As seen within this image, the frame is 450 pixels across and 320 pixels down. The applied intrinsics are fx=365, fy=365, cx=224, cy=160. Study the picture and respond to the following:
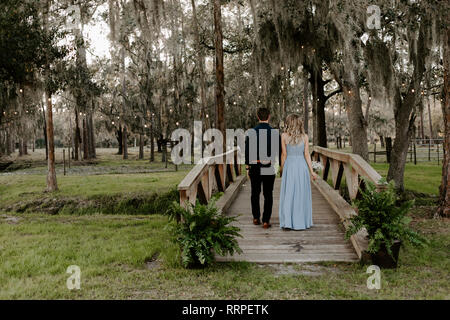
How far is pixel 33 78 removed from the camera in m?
11.2

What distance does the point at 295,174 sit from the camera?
5.38m

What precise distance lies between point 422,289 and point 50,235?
6.17 m

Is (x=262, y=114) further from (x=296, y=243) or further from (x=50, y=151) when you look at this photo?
(x=50, y=151)

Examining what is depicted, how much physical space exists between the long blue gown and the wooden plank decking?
0.59 ft

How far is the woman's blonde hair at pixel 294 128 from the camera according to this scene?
209 inches

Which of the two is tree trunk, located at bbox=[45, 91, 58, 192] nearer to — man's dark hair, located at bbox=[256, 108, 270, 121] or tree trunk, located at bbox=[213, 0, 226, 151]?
tree trunk, located at bbox=[213, 0, 226, 151]

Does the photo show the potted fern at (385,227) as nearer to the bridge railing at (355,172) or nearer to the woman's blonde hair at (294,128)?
the bridge railing at (355,172)

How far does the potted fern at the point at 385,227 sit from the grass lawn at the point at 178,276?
0.22 m

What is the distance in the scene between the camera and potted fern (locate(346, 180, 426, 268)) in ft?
13.3

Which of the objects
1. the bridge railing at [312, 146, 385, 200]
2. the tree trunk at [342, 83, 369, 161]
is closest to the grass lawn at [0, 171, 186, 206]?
the tree trunk at [342, 83, 369, 161]

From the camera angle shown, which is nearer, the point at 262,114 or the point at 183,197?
the point at 183,197

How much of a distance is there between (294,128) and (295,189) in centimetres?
89

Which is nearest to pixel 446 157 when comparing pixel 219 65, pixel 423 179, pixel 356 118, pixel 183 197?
pixel 356 118
